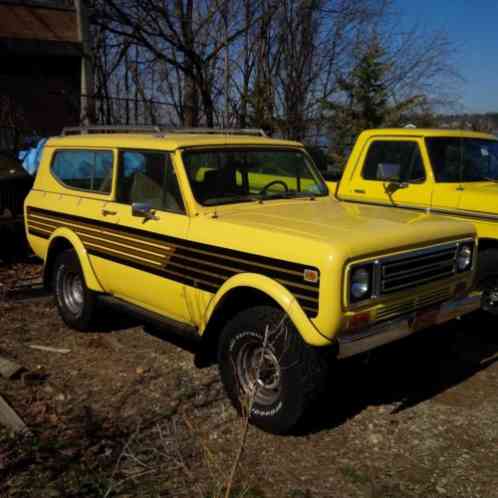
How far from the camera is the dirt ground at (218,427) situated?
312 cm

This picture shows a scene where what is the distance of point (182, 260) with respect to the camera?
4.09 meters

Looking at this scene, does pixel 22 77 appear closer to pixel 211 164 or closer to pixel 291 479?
pixel 211 164

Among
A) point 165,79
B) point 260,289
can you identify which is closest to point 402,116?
point 165,79

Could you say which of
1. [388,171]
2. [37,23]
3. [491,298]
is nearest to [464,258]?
[491,298]

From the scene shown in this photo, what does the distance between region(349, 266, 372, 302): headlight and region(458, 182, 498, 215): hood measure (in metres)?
2.61

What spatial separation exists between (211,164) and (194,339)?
1.34m

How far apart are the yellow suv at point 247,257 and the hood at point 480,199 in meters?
1.31

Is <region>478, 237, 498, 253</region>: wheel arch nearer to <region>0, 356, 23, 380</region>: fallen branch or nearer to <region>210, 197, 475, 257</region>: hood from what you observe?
<region>210, 197, 475, 257</region>: hood

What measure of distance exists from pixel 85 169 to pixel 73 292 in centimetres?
121

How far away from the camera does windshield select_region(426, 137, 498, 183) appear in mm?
5974

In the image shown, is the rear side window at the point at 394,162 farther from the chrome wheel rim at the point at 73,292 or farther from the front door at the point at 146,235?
the chrome wheel rim at the point at 73,292

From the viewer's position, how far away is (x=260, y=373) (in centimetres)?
370

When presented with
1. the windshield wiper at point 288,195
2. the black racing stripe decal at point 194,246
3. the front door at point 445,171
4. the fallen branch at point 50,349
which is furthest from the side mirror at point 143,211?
the front door at point 445,171

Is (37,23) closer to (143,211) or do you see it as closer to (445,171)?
(445,171)
